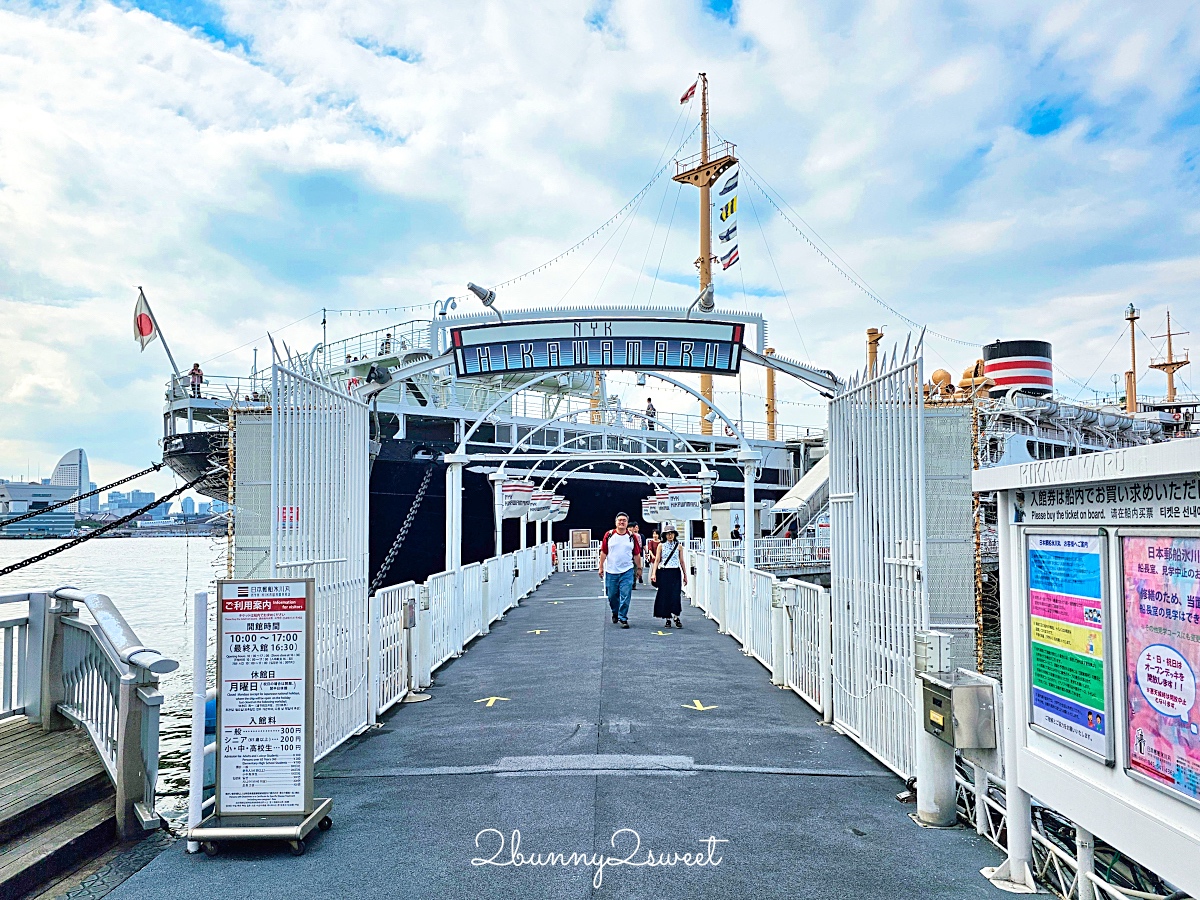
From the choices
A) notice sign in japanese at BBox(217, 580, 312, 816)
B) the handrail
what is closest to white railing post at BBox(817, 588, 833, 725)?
notice sign in japanese at BBox(217, 580, 312, 816)

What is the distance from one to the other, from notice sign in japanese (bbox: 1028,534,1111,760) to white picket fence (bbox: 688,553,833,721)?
3.49m

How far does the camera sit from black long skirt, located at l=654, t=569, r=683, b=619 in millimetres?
13484

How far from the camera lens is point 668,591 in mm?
13594

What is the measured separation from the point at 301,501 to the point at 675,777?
3.23 metres

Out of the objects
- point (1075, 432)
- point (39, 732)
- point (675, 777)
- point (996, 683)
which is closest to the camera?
point (996, 683)

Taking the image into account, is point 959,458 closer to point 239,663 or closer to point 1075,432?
point 239,663

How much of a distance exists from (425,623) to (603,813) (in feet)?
13.7

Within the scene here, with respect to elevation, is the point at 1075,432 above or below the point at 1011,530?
above

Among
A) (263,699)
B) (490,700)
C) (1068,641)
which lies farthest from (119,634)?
(1068,641)

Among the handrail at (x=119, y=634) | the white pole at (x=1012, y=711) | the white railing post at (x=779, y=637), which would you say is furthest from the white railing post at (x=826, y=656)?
the handrail at (x=119, y=634)

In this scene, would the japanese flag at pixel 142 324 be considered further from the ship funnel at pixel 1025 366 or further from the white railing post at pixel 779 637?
the ship funnel at pixel 1025 366

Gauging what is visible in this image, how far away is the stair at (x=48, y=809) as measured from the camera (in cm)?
429

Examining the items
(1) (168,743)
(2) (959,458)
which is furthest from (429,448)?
(2) (959,458)

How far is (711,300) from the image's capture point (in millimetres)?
8594
